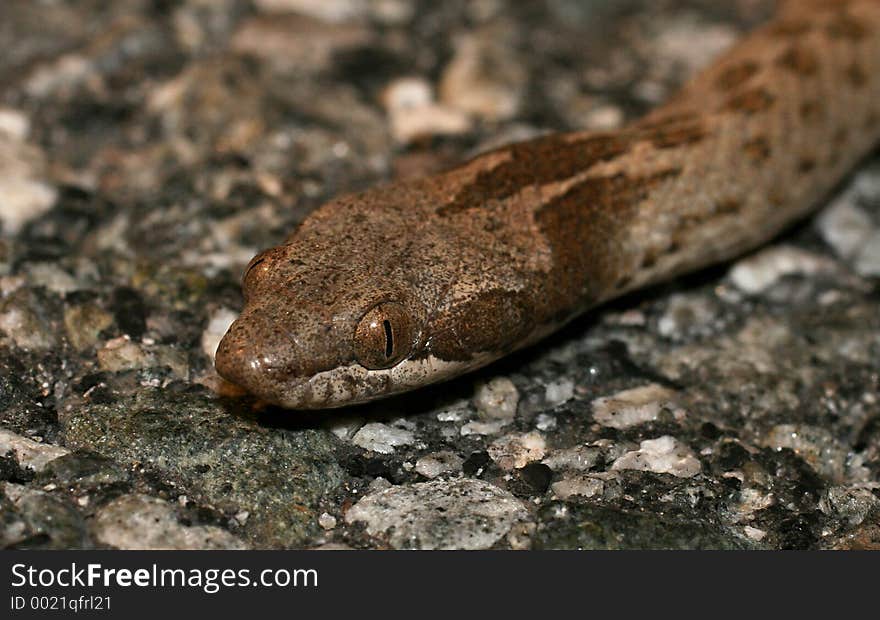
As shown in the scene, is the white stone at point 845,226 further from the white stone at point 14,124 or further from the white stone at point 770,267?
the white stone at point 14,124

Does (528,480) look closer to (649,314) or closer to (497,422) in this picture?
(497,422)

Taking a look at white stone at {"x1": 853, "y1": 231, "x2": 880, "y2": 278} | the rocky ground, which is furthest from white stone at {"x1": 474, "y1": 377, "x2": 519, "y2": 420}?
white stone at {"x1": 853, "y1": 231, "x2": 880, "y2": 278}

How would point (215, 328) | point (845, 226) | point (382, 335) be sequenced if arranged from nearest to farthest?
point (382, 335) < point (215, 328) < point (845, 226)

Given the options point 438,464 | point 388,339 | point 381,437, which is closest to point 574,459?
point 438,464

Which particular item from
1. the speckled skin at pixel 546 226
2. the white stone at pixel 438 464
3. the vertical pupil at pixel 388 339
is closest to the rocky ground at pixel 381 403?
the white stone at pixel 438 464

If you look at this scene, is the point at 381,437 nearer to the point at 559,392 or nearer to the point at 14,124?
the point at 559,392

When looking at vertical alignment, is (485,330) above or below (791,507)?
above

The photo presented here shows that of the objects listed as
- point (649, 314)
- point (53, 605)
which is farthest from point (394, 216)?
point (53, 605)
